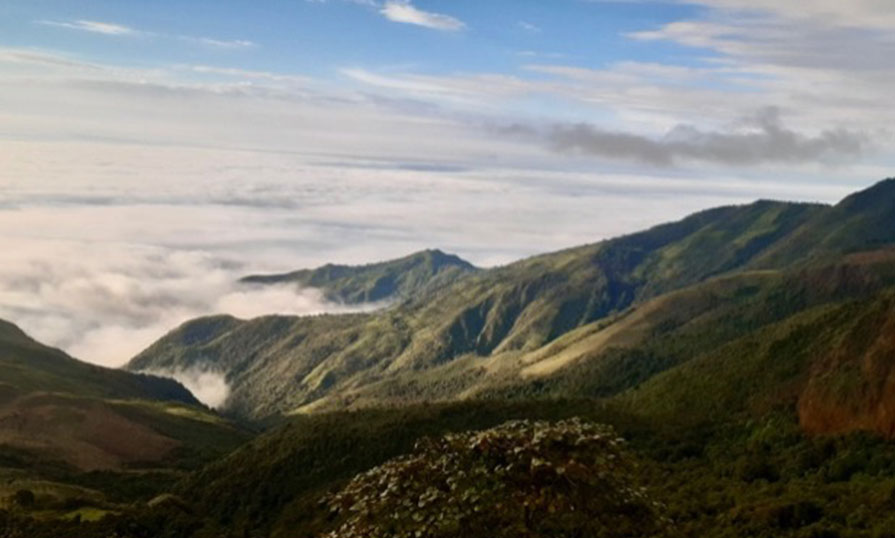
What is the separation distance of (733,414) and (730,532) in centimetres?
8111

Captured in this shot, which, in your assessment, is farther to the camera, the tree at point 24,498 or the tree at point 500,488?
the tree at point 24,498

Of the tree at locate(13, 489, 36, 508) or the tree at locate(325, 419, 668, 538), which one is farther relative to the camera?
the tree at locate(13, 489, 36, 508)

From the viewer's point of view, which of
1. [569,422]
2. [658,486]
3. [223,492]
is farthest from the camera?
[223,492]

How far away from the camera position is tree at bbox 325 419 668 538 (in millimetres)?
25125

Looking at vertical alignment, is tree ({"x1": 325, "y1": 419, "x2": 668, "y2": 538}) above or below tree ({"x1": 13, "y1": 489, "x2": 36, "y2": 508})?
above

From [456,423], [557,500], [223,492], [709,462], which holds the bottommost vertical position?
[223,492]

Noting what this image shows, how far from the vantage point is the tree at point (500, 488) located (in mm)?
25125

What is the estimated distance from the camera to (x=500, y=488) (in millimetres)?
25516

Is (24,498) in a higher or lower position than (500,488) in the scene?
lower

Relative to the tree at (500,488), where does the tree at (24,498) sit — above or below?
below

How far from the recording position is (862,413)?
4129 inches

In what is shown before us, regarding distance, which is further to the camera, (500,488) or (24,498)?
(24,498)

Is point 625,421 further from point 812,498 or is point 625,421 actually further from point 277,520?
point 812,498

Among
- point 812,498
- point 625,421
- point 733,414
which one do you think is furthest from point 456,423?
point 812,498
